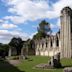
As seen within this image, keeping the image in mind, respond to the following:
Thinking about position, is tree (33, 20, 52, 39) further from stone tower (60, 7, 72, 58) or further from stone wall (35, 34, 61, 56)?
Answer: stone tower (60, 7, 72, 58)

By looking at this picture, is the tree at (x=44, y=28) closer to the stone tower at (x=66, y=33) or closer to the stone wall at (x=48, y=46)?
the stone wall at (x=48, y=46)

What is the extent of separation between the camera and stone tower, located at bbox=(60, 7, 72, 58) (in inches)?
1890

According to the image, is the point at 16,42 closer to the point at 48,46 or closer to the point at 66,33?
the point at 48,46

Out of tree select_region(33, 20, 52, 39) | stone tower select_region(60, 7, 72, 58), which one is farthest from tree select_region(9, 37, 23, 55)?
stone tower select_region(60, 7, 72, 58)

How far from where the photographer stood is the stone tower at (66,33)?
157ft

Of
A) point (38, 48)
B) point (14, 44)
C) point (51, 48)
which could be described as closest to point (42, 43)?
point (38, 48)

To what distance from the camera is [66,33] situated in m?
48.7

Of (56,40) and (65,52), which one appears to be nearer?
(65,52)

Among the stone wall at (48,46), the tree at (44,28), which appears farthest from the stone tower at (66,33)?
the tree at (44,28)

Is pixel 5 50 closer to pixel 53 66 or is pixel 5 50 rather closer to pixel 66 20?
pixel 66 20

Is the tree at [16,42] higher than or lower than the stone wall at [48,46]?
higher

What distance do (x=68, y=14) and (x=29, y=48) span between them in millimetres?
33313

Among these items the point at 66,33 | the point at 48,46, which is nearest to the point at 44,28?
the point at 48,46

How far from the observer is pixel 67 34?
48.5m
